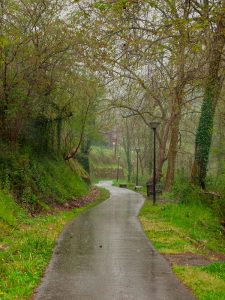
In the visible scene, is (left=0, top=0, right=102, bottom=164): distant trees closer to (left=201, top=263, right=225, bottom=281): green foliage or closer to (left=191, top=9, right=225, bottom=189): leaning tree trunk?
(left=191, top=9, right=225, bottom=189): leaning tree trunk

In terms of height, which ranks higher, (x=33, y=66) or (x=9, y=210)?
(x=33, y=66)

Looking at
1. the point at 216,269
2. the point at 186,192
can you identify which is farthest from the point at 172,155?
the point at 216,269

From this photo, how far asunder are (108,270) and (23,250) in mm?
2408

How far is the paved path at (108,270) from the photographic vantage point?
7176 mm

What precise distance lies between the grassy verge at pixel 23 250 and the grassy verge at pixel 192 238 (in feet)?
9.26

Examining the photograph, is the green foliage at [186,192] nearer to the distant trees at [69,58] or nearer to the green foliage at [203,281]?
the distant trees at [69,58]

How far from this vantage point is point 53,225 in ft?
49.8

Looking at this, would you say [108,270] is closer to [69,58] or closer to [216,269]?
[216,269]

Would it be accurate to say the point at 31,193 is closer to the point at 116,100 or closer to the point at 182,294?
the point at 182,294

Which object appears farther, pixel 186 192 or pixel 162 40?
pixel 186 192

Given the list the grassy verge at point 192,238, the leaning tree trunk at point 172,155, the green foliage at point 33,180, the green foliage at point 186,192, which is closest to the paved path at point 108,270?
the grassy verge at point 192,238

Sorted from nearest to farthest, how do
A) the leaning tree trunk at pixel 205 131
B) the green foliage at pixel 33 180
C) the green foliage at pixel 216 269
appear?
the green foliage at pixel 216 269, the green foliage at pixel 33 180, the leaning tree trunk at pixel 205 131

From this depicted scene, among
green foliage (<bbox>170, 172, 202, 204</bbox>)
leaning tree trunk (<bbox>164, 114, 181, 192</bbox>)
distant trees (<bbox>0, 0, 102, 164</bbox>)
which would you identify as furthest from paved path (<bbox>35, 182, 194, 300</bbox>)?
leaning tree trunk (<bbox>164, 114, 181, 192</bbox>)

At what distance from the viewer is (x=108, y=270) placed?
348 inches
